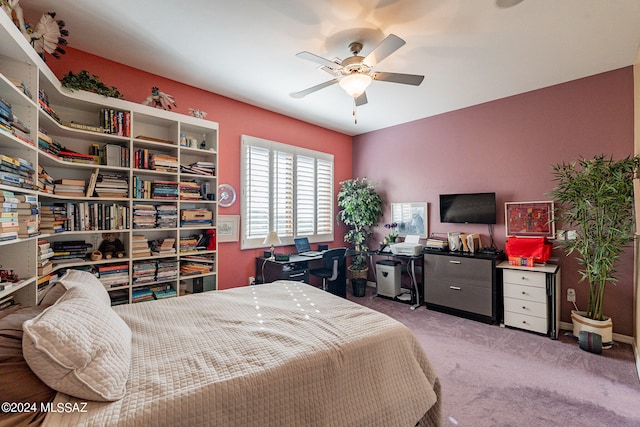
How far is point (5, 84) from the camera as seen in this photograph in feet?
5.04

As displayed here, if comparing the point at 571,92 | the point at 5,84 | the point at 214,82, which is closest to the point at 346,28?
the point at 214,82

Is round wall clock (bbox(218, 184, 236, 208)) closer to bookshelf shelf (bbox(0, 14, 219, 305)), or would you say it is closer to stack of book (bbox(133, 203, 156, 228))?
bookshelf shelf (bbox(0, 14, 219, 305))

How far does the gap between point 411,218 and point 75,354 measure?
425cm

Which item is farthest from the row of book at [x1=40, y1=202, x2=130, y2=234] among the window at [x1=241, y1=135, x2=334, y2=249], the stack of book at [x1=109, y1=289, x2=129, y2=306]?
the window at [x1=241, y1=135, x2=334, y2=249]

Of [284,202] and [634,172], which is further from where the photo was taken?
[284,202]

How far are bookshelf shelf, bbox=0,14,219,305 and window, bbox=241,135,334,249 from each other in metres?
0.66

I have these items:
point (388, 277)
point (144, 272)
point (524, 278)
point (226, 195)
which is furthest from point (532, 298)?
point (144, 272)

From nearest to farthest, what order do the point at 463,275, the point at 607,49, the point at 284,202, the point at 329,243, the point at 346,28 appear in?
the point at 346,28 < the point at 607,49 < the point at 463,275 < the point at 284,202 < the point at 329,243

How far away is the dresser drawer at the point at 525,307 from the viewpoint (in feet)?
9.78

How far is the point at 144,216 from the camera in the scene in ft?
8.75

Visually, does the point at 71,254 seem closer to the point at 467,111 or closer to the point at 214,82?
the point at 214,82

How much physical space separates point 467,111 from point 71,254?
4815 mm

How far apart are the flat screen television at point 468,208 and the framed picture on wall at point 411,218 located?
296 mm

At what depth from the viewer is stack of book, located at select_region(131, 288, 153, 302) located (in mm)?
2619
